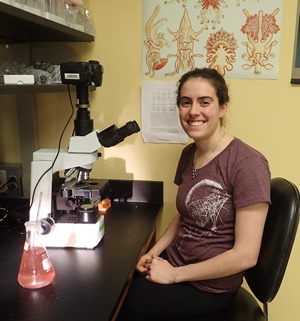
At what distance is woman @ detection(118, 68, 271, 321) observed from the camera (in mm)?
1120

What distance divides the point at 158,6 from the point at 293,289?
1.54 metres

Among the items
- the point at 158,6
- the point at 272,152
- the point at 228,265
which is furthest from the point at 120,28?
the point at 228,265

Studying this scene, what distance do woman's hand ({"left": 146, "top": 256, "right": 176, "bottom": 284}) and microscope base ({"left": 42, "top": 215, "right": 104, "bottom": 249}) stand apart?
234 millimetres

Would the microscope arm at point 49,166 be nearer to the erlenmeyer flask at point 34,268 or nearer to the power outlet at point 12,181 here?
the erlenmeyer flask at point 34,268

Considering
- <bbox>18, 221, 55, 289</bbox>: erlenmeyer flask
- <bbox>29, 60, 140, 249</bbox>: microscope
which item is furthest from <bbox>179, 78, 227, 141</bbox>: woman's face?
<bbox>18, 221, 55, 289</bbox>: erlenmeyer flask

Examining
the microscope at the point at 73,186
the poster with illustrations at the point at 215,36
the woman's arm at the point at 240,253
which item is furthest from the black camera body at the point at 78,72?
the woman's arm at the point at 240,253

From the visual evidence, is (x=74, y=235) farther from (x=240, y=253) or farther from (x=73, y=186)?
(x=240, y=253)

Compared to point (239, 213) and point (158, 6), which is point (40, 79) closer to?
point (158, 6)

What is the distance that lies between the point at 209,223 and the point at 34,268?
608mm

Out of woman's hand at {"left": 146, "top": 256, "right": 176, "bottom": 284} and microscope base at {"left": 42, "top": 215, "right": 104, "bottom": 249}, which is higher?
microscope base at {"left": 42, "top": 215, "right": 104, "bottom": 249}

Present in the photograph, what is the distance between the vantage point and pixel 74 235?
1.22 metres

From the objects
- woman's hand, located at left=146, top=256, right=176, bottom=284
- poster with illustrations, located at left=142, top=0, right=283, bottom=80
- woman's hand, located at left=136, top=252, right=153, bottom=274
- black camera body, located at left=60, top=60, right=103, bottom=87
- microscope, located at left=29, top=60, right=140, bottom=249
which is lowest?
woman's hand, located at left=136, top=252, right=153, bottom=274

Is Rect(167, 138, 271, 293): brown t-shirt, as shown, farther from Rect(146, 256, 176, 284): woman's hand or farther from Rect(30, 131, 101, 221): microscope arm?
Rect(30, 131, 101, 221): microscope arm

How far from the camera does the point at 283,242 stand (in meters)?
1.09
